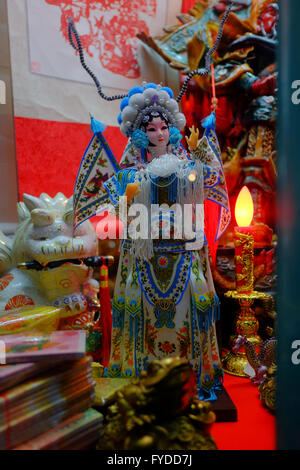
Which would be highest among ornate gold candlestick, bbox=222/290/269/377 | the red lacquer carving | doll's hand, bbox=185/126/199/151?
the red lacquer carving

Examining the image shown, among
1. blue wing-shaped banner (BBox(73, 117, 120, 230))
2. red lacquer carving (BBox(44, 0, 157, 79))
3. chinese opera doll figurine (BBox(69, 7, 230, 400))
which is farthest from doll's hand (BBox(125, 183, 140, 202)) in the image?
red lacquer carving (BBox(44, 0, 157, 79))

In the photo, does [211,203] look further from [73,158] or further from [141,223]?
[73,158]

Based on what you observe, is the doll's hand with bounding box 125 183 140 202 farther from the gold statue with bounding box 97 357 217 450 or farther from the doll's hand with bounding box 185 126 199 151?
the gold statue with bounding box 97 357 217 450

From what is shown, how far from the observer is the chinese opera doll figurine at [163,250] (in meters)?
1.38

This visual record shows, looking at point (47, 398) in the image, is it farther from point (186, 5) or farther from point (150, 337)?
point (186, 5)

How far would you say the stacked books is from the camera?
0.77 metres

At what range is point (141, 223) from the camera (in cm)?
141

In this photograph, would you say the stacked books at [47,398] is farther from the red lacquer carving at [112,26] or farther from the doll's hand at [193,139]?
the red lacquer carving at [112,26]

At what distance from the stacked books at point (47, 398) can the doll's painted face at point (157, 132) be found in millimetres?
889

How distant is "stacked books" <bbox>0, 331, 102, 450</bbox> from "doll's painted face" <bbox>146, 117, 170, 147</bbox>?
889 mm

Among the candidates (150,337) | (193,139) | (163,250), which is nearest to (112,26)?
(193,139)

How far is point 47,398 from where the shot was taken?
32.4 inches

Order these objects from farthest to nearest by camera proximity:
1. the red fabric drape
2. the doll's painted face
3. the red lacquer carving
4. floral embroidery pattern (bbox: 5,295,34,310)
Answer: the red fabric drape
the red lacquer carving
floral embroidery pattern (bbox: 5,295,34,310)
the doll's painted face
